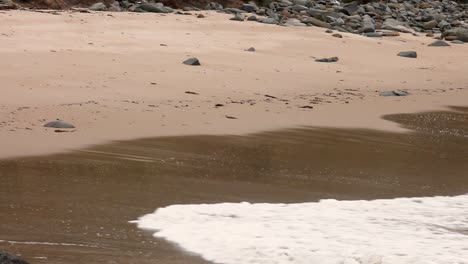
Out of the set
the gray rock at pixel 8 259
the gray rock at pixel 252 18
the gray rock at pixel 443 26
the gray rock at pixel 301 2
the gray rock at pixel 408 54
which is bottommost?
the gray rock at pixel 408 54

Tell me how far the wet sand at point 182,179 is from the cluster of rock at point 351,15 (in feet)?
30.8

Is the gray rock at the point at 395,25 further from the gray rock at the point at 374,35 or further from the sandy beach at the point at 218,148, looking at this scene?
the sandy beach at the point at 218,148

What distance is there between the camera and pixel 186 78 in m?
11.7

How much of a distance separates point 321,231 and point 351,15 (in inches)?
720

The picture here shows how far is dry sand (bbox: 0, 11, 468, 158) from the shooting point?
923 centimetres

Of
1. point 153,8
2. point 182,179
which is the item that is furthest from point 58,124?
point 153,8

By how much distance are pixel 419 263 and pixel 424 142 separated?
467cm

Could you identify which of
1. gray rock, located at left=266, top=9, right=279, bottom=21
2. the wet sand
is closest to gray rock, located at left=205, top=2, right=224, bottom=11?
gray rock, located at left=266, top=9, right=279, bottom=21

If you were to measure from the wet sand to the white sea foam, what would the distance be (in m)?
0.19

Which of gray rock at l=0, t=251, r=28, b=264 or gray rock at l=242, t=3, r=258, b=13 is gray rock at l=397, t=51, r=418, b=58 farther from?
gray rock at l=0, t=251, r=28, b=264

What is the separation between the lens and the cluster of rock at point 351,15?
18984 mm

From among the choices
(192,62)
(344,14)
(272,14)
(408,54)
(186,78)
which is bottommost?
(408,54)

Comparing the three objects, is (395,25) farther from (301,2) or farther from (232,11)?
(232,11)

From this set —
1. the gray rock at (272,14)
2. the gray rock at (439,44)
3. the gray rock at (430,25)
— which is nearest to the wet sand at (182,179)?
the gray rock at (439,44)
